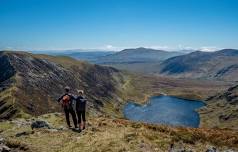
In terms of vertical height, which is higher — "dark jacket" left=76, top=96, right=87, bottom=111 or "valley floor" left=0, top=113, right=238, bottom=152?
"dark jacket" left=76, top=96, right=87, bottom=111

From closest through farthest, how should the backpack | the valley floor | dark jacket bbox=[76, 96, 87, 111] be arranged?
1. the valley floor
2. dark jacket bbox=[76, 96, 87, 111]
3. the backpack

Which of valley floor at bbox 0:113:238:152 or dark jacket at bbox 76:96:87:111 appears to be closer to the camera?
valley floor at bbox 0:113:238:152

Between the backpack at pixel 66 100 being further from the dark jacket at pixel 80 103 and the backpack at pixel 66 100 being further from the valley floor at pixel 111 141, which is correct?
the valley floor at pixel 111 141

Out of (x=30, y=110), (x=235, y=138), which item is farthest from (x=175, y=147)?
(x=30, y=110)

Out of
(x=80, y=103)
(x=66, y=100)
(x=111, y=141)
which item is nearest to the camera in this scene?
(x=111, y=141)

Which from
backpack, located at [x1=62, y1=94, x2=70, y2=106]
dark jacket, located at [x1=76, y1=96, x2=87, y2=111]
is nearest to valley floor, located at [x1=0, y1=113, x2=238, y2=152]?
dark jacket, located at [x1=76, y1=96, x2=87, y2=111]

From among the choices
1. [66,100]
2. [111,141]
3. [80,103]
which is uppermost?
[66,100]

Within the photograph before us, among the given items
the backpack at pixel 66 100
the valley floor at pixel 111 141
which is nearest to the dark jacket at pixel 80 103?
the backpack at pixel 66 100

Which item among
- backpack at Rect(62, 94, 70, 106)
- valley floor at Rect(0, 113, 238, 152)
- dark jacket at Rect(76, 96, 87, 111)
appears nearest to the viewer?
valley floor at Rect(0, 113, 238, 152)

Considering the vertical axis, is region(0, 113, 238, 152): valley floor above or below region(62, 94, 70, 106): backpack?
below

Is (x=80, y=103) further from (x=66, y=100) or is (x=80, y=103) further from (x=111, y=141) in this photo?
(x=111, y=141)

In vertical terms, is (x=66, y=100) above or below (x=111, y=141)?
above

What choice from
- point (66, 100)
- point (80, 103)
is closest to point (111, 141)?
point (80, 103)

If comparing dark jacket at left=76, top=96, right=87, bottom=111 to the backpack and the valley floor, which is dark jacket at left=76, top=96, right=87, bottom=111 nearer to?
the backpack
